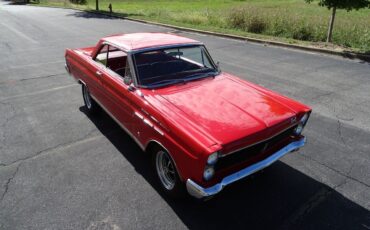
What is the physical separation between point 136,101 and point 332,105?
4.54m

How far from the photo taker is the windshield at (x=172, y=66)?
4.30 m

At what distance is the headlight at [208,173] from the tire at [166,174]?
54cm

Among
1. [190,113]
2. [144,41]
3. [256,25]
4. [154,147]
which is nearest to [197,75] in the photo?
[144,41]

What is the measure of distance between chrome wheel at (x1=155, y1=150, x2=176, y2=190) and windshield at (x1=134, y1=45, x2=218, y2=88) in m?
0.99

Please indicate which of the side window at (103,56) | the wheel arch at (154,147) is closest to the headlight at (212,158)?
the wheel arch at (154,147)

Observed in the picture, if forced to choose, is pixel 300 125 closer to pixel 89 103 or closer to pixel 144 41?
pixel 144 41

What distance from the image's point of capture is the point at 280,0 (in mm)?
44125

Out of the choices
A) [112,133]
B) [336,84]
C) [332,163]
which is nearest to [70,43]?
[112,133]

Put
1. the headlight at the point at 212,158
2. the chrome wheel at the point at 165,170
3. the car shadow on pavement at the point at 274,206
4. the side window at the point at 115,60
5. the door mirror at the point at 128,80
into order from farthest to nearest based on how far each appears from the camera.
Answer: the side window at the point at 115,60 → the door mirror at the point at 128,80 → the chrome wheel at the point at 165,170 → the car shadow on pavement at the point at 274,206 → the headlight at the point at 212,158

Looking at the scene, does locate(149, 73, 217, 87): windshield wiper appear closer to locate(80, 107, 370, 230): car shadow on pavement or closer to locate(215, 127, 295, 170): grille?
locate(80, 107, 370, 230): car shadow on pavement

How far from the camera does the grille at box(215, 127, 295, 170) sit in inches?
129

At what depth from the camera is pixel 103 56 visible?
5402 mm

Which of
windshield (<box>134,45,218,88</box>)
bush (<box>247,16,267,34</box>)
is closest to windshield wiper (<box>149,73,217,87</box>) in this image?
windshield (<box>134,45,218,88</box>)

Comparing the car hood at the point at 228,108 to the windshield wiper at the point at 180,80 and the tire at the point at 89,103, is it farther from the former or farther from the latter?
the tire at the point at 89,103
